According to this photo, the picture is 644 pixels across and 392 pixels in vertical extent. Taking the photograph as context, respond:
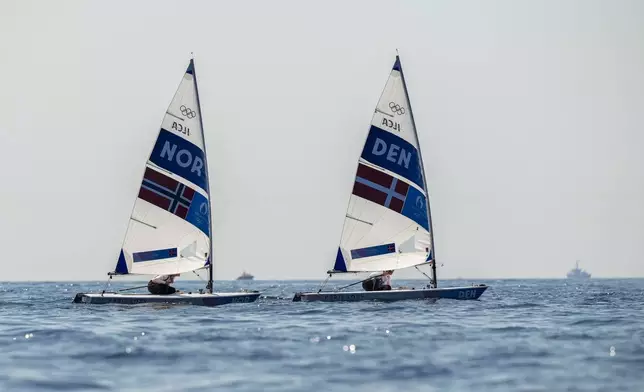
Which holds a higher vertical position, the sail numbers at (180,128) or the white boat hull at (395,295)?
the sail numbers at (180,128)

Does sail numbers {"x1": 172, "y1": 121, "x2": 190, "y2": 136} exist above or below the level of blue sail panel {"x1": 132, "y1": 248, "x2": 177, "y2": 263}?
above

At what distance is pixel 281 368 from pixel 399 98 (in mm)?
34981

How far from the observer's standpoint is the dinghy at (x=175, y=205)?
63.2 metres

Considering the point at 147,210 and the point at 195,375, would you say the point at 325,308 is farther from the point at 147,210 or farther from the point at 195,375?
the point at 195,375

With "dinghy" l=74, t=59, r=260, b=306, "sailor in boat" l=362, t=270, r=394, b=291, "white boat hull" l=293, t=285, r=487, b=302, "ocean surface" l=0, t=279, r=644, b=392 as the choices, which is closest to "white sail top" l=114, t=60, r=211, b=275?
"dinghy" l=74, t=59, r=260, b=306

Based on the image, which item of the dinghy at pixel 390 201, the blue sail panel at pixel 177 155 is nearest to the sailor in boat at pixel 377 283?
the dinghy at pixel 390 201

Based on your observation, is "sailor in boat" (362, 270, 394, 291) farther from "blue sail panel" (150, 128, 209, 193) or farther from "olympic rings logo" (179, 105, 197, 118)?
"olympic rings logo" (179, 105, 197, 118)

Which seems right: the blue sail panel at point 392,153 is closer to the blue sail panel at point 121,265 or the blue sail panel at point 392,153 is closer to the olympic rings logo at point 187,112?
the olympic rings logo at point 187,112

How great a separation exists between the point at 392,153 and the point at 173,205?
12.8 meters

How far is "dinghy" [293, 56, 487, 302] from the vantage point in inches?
2586

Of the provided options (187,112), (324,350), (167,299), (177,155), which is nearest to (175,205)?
(177,155)

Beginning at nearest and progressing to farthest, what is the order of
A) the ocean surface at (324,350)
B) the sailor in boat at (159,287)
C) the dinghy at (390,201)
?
the ocean surface at (324,350), the sailor in boat at (159,287), the dinghy at (390,201)

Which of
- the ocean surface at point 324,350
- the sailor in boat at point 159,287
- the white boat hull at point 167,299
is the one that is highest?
the sailor in boat at point 159,287

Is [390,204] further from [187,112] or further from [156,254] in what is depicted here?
[156,254]
